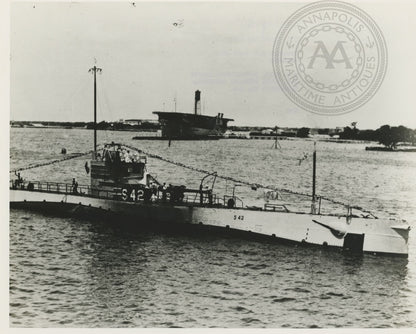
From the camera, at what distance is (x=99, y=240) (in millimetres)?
32969

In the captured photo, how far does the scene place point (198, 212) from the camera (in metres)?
35.8

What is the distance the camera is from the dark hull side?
9369 centimetres

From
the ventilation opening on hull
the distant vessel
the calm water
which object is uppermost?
the distant vessel

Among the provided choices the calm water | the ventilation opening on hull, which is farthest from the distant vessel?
the ventilation opening on hull

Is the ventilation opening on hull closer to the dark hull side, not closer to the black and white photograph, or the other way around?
the black and white photograph

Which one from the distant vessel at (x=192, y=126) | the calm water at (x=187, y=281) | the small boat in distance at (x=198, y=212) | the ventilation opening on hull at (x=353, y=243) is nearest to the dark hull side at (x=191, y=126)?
the distant vessel at (x=192, y=126)

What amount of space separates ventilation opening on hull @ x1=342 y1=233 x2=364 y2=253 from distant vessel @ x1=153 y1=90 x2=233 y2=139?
2291 inches

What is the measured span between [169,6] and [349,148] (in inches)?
3746

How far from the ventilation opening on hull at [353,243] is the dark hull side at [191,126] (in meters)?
58.0

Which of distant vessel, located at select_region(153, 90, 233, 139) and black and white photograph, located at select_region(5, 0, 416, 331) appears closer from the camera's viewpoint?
black and white photograph, located at select_region(5, 0, 416, 331)

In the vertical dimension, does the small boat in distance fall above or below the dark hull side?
below

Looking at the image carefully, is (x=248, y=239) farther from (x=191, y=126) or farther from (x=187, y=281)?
(x=191, y=126)

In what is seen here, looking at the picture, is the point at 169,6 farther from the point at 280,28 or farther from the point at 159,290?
the point at 159,290

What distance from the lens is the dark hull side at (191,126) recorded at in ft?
307
